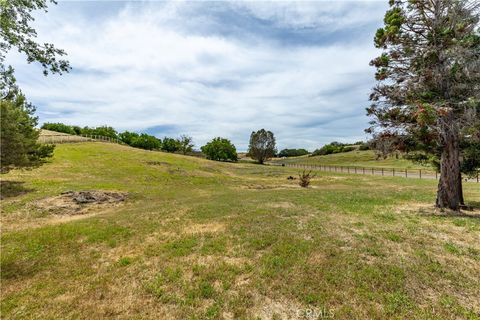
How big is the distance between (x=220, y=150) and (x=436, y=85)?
264 ft

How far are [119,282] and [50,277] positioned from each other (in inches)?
84.8

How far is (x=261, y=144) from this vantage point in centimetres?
9206

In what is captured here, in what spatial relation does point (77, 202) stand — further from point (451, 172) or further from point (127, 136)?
point (127, 136)

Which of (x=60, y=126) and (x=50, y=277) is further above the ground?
(x=60, y=126)

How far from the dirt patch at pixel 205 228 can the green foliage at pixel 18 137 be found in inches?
464

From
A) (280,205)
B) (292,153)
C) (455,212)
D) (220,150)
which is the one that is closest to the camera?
(455,212)

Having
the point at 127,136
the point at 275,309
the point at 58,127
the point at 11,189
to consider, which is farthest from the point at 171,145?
the point at 275,309

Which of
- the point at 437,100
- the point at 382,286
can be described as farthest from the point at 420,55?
the point at 382,286

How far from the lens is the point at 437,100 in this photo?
12.1m

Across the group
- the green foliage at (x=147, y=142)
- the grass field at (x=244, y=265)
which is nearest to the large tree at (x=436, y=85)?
the grass field at (x=244, y=265)

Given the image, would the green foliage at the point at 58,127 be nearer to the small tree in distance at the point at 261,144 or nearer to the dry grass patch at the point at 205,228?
the small tree in distance at the point at 261,144

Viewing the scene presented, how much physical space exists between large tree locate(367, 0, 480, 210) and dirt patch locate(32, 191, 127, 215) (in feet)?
59.1

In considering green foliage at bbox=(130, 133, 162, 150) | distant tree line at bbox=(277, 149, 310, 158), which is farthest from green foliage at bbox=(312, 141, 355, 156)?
green foliage at bbox=(130, 133, 162, 150)

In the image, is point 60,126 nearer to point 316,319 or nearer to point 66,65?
point 66,65
